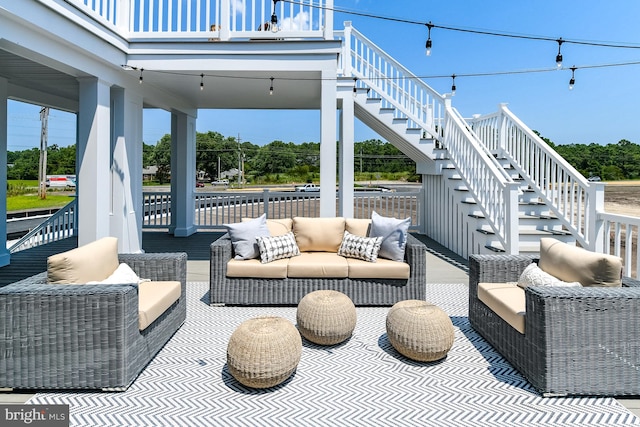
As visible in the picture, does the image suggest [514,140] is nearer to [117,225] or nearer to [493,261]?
[493,261]

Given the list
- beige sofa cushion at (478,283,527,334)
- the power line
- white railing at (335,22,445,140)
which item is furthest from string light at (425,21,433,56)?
beige sofa cushion at (478,283,527,334)

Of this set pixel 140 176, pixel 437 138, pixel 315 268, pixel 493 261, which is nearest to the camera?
pixel 493 261

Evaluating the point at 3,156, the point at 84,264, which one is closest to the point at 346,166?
the point at 84,264

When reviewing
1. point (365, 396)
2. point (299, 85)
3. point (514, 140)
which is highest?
point (299, 85)

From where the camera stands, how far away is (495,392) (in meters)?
2.44

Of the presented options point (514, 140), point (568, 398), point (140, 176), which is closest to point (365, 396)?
point (568, 398)

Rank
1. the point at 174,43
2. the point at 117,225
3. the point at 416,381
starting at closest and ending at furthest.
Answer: the point at 416,381 → the point at 174,43 → the point at 117,225

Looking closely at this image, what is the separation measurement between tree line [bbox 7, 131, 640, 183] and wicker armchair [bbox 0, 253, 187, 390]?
905 inches

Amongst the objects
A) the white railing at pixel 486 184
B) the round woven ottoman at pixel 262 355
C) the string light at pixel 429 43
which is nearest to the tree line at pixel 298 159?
the white railing at pixel 486 184

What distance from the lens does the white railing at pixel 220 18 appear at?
5355mm

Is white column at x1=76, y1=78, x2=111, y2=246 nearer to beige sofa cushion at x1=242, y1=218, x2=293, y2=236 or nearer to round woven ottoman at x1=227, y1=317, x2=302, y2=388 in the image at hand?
beige sofa cushion at x1=242, y1=218, x2=293, y2=236

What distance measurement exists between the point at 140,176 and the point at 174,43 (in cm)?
223

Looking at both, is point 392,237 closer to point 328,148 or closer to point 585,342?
point 328,148

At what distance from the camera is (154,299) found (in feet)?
9.52
